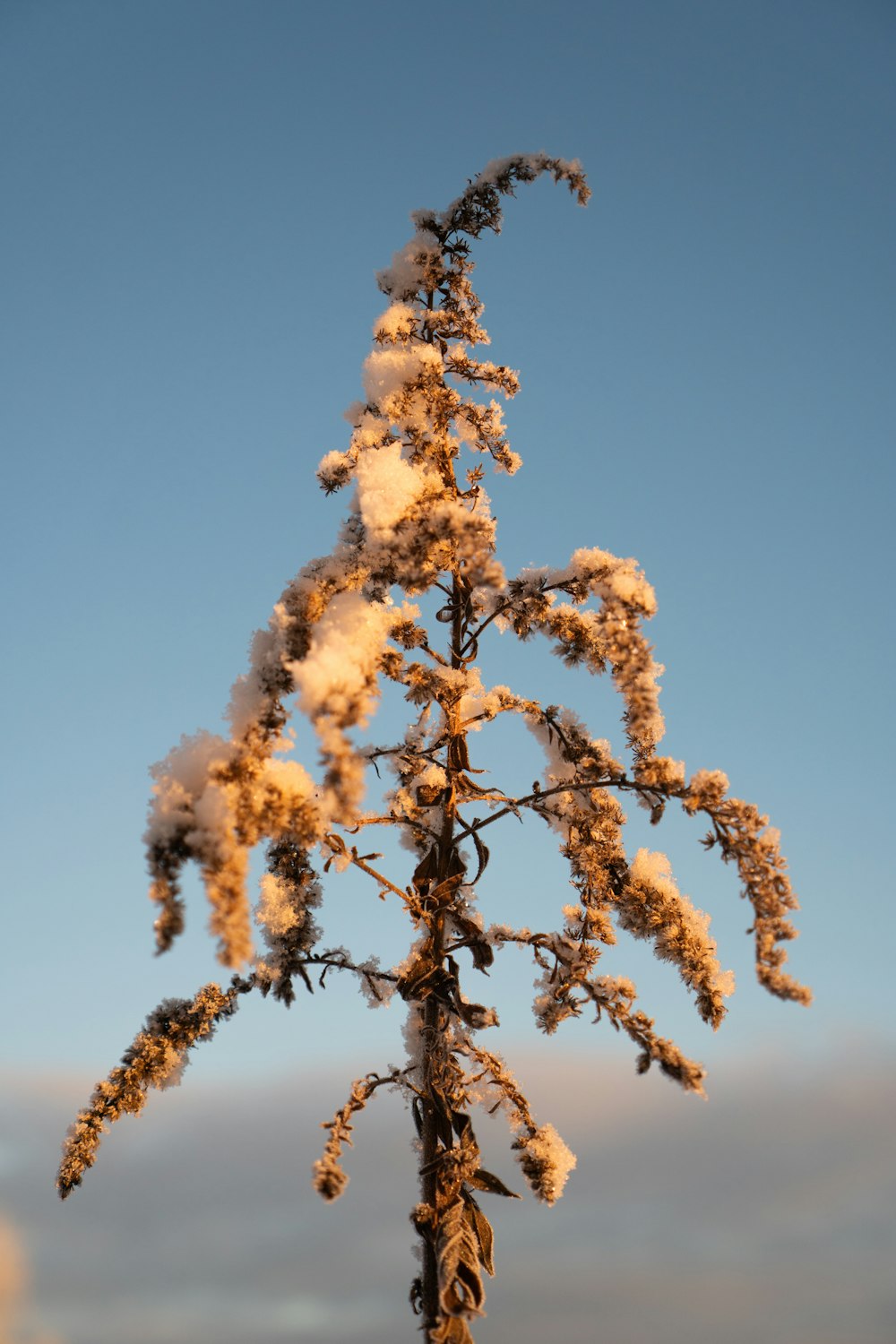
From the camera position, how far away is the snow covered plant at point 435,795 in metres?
5.77

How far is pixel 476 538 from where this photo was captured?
6.28 m

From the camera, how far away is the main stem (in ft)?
21.2

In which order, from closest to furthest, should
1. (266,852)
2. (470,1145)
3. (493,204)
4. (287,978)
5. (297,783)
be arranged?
1. (297,783)
2. (470,1145)
3. (287,978)
4. (266,852)
5. (493,204)

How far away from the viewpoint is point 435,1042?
699 cm

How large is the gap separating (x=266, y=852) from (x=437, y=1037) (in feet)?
5.77

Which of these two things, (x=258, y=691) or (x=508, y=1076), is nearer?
(x=258, y=691)

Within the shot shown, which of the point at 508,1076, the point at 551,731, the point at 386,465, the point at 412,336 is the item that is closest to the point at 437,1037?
the point at 508,1076

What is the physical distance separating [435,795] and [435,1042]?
1.66 m

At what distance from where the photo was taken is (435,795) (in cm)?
756

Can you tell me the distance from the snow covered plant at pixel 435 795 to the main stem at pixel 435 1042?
1 centimetres

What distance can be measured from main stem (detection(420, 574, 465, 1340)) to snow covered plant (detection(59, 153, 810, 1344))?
1 centimetres

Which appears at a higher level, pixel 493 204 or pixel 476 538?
pixel 493 204

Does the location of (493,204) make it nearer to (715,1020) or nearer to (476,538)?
(476,538)

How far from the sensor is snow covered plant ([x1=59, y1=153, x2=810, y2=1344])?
18.9 ft
